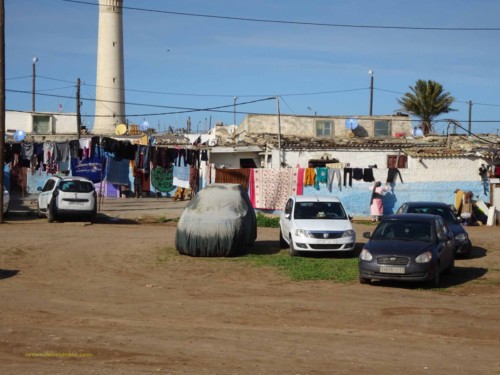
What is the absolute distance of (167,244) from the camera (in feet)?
73.2

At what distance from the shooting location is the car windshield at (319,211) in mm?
20656

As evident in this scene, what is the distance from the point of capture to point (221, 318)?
40.2 ft

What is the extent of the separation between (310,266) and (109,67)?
4566cm

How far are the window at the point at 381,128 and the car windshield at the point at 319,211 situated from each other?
1069 inches

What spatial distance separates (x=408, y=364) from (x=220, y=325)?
3.49 meters

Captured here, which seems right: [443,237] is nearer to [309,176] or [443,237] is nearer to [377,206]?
[377,206]

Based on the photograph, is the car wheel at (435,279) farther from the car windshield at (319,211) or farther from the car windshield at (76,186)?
the car windshield at (76,186)

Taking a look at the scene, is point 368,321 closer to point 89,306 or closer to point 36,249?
point 89,306

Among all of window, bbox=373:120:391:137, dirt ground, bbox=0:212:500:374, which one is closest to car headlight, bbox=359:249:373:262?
dirt ground, bbox=0:212:500:374

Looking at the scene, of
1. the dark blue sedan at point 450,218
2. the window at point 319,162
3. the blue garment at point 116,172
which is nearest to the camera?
the dark blue sedan at point 450,218

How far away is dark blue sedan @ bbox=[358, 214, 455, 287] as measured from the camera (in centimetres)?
1551

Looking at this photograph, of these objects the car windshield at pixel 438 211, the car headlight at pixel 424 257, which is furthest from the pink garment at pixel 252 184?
the car headlight at pixel 424 257

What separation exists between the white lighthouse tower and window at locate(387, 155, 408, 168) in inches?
1190

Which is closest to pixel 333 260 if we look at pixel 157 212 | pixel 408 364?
pixel 408 364
